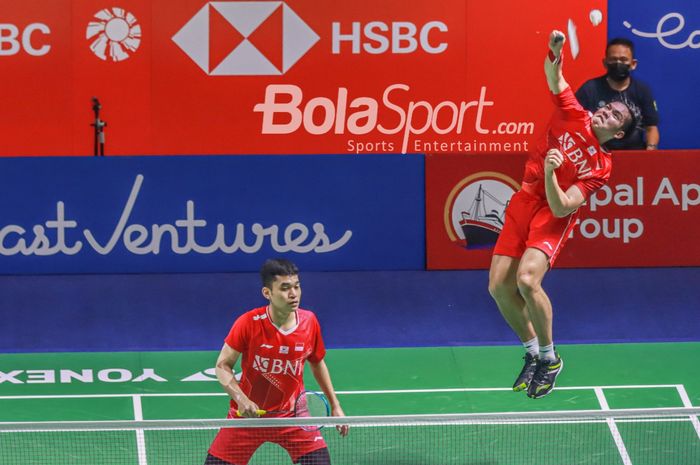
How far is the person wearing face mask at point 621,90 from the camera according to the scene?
12578mm

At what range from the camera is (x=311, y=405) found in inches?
316

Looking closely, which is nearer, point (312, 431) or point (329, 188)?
point (312, 431)

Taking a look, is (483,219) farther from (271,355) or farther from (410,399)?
(271,355)

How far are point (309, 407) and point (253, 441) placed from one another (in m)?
0.60

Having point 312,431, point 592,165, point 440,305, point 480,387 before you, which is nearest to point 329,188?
point 440,305

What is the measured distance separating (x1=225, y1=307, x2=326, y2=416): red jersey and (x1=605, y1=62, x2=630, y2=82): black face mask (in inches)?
234

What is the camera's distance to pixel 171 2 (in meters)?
14.8

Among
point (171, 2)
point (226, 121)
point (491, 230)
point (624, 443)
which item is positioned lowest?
point (624, 443)

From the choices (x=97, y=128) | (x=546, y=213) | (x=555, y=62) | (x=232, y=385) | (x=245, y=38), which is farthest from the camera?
(x=245, y=38)

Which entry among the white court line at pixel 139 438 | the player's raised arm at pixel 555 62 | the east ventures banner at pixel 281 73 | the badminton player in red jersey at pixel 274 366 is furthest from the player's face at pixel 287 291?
the east ventures banner at pixel 281 73

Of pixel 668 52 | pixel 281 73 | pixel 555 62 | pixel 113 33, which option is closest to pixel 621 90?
pixel 668 52

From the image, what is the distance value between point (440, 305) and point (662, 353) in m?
1.99

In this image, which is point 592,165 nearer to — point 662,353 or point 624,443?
point 624,443

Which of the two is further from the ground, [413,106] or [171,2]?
[171,2]
